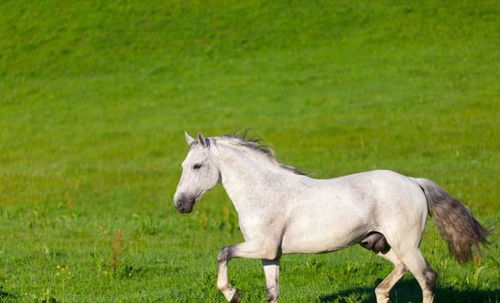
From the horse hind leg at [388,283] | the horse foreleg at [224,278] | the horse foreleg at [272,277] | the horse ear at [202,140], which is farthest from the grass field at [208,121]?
the horse foreleg at [224,278]

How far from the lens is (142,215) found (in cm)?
2019

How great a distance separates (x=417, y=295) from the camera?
1075 cm

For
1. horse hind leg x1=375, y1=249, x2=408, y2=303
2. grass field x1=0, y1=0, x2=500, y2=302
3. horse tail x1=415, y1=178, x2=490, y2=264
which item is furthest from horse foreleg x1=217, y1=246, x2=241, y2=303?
horse tail x1=415, y1=178, x2=490, y2=264

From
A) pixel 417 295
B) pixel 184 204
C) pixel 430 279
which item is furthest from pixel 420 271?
pixel 184 204

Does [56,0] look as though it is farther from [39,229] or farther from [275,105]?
[39,229]

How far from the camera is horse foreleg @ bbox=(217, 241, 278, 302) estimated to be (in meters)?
8.42

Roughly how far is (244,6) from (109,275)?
136 ft

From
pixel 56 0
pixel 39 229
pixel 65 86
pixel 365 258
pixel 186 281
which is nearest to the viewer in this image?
pixel 186 281

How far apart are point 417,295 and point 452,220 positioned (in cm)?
158

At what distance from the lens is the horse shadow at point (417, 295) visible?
10344mm

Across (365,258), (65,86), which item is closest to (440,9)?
(65,86)

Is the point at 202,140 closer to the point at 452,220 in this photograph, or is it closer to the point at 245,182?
the point at 245,182

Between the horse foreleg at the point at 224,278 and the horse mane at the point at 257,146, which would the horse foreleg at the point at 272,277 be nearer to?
the horse foreleg at the point at 224,278

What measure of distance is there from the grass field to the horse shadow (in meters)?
0.04
